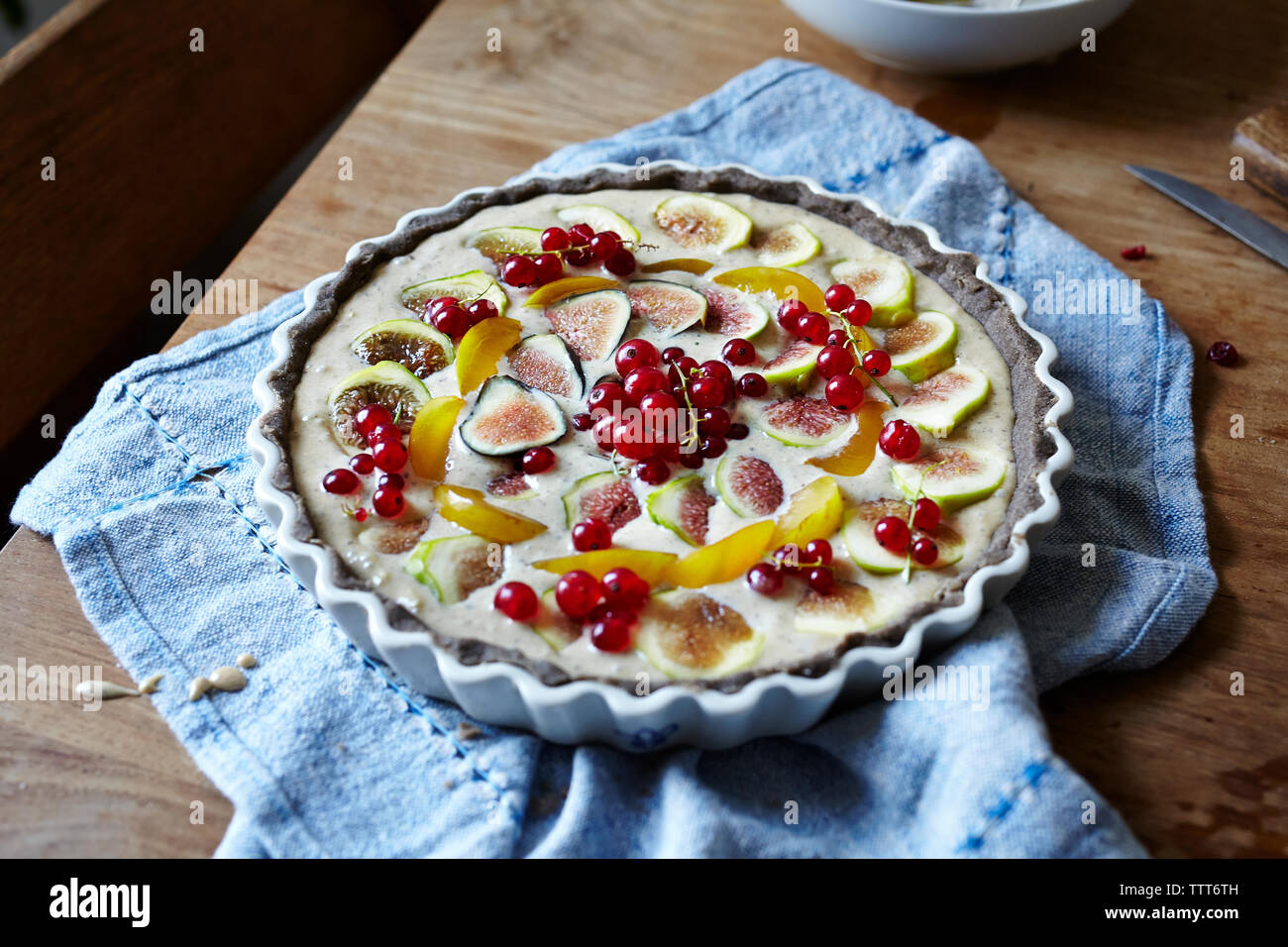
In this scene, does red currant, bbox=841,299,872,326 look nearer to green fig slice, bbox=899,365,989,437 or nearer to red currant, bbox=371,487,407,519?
green fig slice, bbox=899,365,989,437

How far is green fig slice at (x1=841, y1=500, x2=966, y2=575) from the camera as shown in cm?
239

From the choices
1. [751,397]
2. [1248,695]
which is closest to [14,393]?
[751,397]

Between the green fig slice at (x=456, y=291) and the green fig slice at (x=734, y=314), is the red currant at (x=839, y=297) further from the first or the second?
the green fig slice at (x=456, y=291)

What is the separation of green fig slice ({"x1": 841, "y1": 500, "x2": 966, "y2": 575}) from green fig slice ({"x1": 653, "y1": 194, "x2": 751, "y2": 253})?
40.4 inches

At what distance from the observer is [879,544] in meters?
2.43

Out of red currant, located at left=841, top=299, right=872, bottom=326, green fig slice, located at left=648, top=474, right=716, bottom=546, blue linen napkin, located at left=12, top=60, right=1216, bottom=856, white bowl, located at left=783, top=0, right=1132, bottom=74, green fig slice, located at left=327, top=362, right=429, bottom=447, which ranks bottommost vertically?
blue linen napkin, located at left=12, top=60, right=1216, bottom=856

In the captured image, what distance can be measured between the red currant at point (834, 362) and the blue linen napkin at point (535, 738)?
65 cm

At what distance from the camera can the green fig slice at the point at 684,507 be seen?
245cm

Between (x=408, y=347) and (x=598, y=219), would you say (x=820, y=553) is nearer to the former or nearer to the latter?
(x=408, y=347)

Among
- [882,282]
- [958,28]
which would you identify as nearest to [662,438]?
[882,282]

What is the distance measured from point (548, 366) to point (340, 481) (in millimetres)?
630

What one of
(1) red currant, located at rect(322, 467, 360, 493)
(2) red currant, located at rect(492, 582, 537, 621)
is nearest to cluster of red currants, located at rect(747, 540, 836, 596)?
(2) red currant, located at rect(492, 582, 537, 621)

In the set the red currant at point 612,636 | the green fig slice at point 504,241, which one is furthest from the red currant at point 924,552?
the green fig slice at point 504,241
